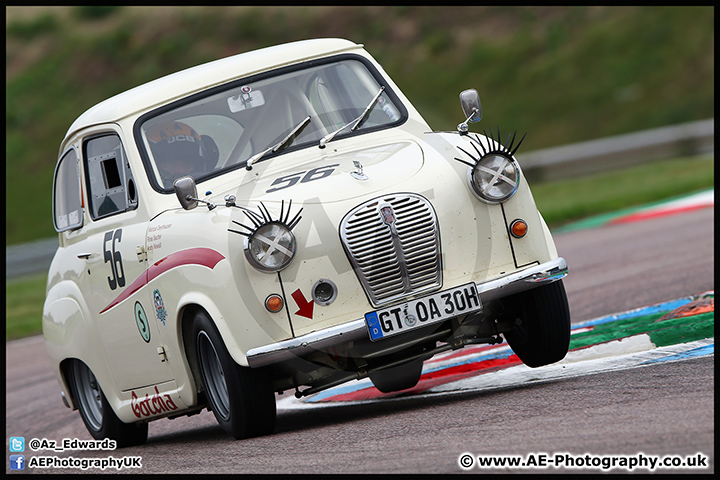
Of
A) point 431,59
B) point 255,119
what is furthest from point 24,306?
point 431,59

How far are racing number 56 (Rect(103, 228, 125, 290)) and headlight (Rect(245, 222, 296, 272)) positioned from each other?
4.32 ft

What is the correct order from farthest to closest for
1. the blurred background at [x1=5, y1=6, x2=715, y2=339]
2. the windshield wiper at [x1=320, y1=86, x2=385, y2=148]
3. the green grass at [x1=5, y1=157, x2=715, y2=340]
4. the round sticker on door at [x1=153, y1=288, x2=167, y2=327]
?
the blurred background at [x1=5, y1=6, x2=715, y2=339] < the green grass at [x1=5, y1=157, x2=715, y2=340] < the windshield wiper at [x1=320, y1=86, x2=385, y2=148] < the round sticker on door at [x1=153, y1=288, x2=167, y2=327]

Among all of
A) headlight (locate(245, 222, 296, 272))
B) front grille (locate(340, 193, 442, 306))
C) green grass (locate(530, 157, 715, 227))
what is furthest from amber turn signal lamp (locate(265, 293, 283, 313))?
green grass (locate(530, 157, 715, 227))

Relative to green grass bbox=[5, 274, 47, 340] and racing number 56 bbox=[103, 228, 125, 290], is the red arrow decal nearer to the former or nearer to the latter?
racing number 56 bbox=[103, 228, 125, 290]

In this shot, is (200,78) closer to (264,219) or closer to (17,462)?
(264,219)

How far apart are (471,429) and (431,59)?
133 ft

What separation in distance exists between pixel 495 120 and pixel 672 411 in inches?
1340

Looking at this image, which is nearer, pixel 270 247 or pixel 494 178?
pixel 270 247

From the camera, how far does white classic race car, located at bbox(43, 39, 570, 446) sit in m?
5.67

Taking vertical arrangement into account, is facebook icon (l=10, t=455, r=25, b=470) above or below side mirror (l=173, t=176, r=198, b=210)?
below

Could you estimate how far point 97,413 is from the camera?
25.0ft

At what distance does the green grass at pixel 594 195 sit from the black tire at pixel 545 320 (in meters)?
10.1

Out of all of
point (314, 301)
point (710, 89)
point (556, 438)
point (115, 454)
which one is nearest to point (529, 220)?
point (314, 301)

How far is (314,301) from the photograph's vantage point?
568 centimetres
